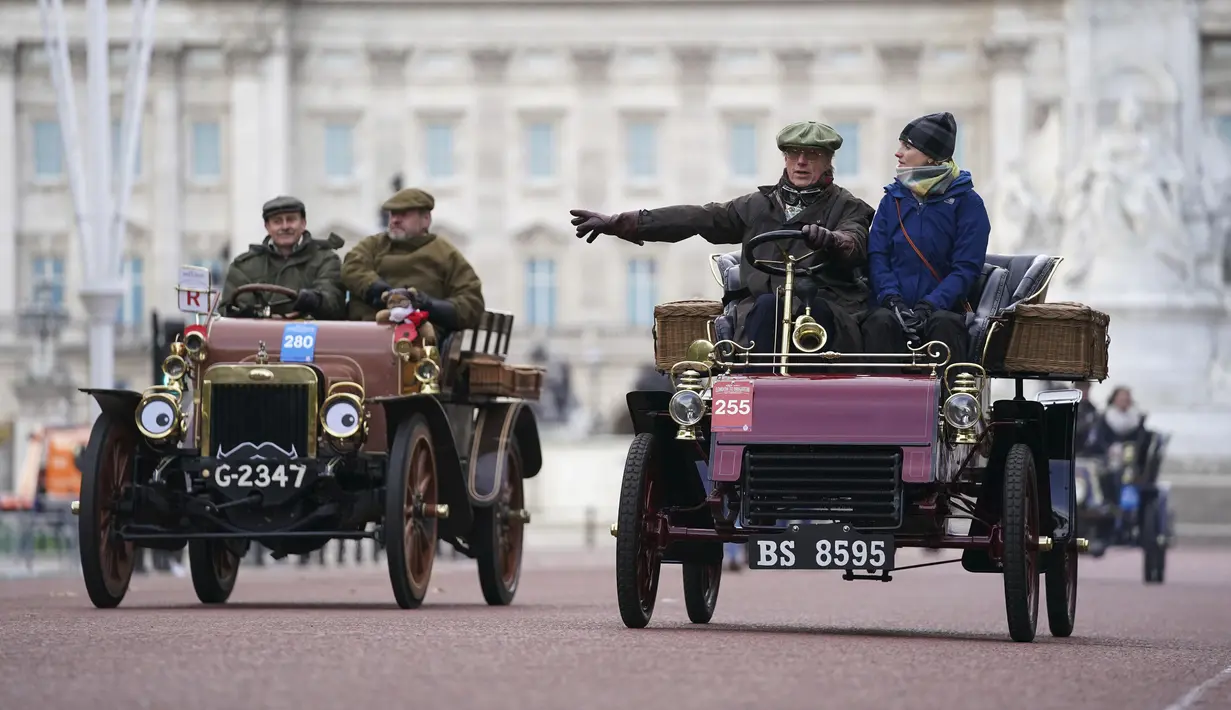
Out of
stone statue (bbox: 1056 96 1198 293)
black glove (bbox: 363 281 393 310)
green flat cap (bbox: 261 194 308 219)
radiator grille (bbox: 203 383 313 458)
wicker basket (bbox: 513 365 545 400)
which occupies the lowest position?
radiator grille (bbox: 203 383 313 458)

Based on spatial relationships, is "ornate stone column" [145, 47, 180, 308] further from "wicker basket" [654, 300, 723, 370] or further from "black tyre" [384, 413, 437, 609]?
"wicker basket" [654, 300, 723, 370]

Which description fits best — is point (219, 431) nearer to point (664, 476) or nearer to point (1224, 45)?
point (664, 476)

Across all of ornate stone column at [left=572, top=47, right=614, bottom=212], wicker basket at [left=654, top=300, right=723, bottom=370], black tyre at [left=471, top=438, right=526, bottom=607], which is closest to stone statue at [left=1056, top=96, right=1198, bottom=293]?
black tyre at [left=471, top=438, right=526, bottom=607]

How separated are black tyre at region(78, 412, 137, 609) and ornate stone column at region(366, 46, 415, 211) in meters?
66.3

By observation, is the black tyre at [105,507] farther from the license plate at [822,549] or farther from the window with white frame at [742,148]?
the window with white frame at [742,148]

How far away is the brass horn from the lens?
10.3 m

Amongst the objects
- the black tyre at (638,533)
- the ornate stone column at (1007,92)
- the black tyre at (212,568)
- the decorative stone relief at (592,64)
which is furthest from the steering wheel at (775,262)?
the decorative stone relief at (592,64)

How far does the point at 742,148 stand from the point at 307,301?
6650 centimetres

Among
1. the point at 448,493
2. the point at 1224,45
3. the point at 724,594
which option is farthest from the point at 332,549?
the point at 1224,45

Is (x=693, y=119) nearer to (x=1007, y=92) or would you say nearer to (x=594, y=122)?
(x=594, y=122)

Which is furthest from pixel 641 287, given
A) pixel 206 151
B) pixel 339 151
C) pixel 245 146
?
pixel 206 151

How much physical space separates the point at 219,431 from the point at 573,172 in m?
66.9

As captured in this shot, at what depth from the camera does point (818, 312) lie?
410 inches

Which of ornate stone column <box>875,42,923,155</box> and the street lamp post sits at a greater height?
ornate stone column <box>875,42,923,155</box>
